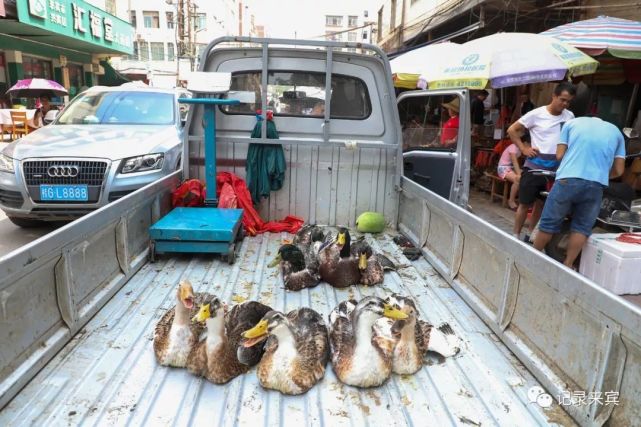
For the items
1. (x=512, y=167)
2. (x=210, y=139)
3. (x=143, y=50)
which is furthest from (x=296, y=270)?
(x=143, y=50)

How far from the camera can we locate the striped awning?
20.0 ft

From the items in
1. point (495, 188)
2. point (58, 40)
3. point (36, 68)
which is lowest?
point (495, 188)

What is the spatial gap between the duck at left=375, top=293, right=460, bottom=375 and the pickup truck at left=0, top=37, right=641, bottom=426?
0.06 metres

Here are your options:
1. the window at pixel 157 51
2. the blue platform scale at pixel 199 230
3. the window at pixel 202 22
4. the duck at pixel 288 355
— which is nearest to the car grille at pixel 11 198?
the blue platform scale at pixel 199 230

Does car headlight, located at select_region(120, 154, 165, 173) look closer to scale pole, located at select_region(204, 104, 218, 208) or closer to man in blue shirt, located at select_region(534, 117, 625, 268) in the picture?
scale pole, located at select_region(204, 104, 218, 208)

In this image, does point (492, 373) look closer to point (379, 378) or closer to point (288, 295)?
point (379, 378)

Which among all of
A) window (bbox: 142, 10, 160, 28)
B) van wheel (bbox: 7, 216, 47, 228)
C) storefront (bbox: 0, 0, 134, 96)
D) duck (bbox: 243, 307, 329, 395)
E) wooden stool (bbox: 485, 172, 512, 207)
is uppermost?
window (bbox: 142, 10, 160, 28)

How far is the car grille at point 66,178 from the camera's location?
5352 millimetres

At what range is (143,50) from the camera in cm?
4209

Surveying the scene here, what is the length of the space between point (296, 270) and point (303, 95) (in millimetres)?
2102

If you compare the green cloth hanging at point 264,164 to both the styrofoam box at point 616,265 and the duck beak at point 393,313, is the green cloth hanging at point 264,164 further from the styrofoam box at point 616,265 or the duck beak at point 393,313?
the styrofoam box at point 616,265

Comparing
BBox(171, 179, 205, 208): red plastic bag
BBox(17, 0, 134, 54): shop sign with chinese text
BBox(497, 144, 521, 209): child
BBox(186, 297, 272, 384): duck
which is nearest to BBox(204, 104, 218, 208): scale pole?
BBox(171, 179, 205, 208): red plastic bag

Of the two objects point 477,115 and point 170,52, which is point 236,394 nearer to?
point 477,115

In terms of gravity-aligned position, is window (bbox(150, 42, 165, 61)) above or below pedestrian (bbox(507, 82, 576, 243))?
above
